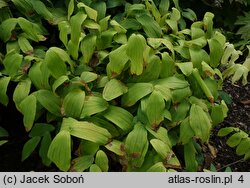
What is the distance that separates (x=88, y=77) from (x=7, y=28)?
534 mm

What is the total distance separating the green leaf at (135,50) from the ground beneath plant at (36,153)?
1.84 ft

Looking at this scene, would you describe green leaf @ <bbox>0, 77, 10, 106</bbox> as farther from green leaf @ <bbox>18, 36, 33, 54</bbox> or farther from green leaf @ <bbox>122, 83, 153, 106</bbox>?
green leaf @ <bbox>122, 83, 153, 106</bbox>

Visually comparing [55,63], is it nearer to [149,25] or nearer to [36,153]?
[149,25]

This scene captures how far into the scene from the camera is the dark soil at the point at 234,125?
9.78ft

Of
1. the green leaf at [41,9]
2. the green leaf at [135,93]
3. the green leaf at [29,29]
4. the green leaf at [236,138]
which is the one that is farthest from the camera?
the green leaf at [236,138]

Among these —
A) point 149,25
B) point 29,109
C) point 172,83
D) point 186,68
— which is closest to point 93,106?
point 29,109

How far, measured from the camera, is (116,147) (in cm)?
205

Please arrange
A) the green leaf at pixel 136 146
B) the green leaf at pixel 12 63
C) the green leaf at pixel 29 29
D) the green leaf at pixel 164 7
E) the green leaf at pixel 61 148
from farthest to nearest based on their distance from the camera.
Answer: the green leaf at pixel 164 7 → the green leaf at pixel 29 29 → the green leaf at pixel 12 63 → the green leaf at pixel 136 146 → the green leaf at pixel 61 148

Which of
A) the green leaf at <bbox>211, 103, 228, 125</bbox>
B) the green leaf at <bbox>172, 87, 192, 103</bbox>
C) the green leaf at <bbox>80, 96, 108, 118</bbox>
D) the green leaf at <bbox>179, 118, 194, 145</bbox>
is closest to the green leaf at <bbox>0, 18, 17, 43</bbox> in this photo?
the green leaf at <bbox>80, 96, 108, 118</bbox>

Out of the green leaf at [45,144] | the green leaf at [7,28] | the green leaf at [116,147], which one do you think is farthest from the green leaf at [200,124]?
the green leaf at [7,28]

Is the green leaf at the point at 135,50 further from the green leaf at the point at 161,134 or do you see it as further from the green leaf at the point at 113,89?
the green leaf at the point at 161,134

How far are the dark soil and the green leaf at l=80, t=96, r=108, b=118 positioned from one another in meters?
1.11

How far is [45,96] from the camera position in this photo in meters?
2.15

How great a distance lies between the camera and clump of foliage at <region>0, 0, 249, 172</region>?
2.06 meters
